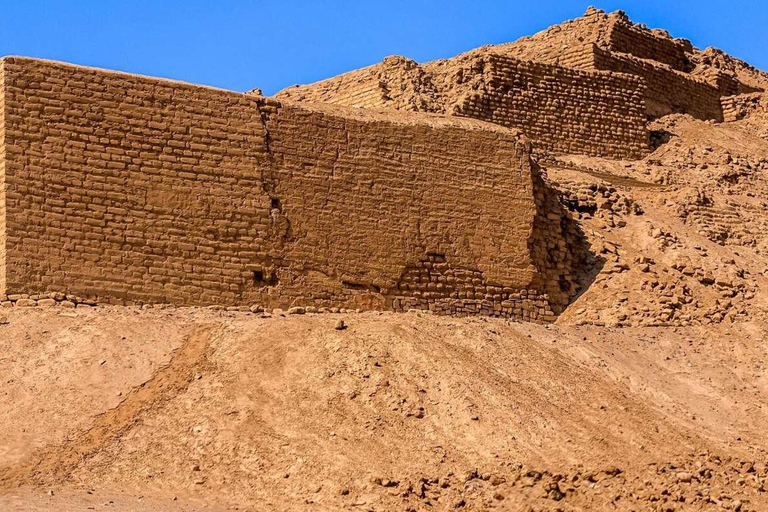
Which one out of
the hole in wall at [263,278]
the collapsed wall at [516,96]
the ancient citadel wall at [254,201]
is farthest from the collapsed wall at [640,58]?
the hole in wall at [263,278]

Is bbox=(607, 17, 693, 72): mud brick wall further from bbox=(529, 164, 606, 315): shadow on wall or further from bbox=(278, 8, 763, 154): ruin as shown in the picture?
bbox=(529, 164, 606, 315): shadow on wall

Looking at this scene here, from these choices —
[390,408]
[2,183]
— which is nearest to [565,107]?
[2,183]

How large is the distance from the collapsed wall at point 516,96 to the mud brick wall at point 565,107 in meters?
0.02

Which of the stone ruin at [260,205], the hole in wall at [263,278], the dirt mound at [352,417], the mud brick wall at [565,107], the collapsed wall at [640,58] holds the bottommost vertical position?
the dirt mound at [352,417]

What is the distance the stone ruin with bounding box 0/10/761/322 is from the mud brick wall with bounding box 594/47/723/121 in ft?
25.4

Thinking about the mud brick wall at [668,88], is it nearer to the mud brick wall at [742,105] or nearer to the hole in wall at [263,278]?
the mud brick wall at [742,105]

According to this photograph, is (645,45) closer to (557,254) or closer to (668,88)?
(668,88)

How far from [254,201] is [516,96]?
27.3ft

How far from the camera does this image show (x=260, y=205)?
55.4 ft

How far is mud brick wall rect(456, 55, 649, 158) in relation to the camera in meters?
→ 23.9

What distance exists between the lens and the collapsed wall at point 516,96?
2345 centimetres

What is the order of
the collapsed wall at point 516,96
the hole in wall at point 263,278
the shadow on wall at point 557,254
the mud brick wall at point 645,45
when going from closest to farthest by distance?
1. the hole in wall at point 263,278
2. the shadow on wall at point 557,254
3. the collapsed wall at point 516,96
4. the mud brick wall at point 645,45

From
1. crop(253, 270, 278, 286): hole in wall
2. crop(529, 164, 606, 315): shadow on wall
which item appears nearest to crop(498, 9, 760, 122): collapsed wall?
crop(529, 164, 606, 315): shadow on wall

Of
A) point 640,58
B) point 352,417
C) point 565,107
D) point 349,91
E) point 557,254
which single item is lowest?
point 352,417
